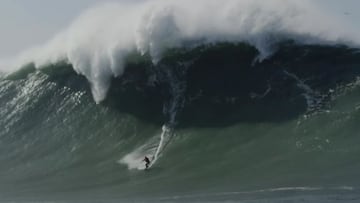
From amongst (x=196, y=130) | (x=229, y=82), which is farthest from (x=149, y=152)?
(x=229, y=82)

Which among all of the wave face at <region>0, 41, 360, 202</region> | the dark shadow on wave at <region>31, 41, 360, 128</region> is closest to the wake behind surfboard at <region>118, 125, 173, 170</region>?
the wave face at <region>0, 41, 360, 202</region>

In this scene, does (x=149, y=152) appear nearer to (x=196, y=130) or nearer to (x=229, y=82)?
(x=196, y=130)

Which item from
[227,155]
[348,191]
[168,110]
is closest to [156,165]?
[227,155]

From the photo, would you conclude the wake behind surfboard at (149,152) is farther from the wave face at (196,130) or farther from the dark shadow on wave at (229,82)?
the dark shadow on wave at (229,82)

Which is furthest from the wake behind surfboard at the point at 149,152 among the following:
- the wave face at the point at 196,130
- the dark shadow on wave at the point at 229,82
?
the dark shadow on wave at the point at 229,82

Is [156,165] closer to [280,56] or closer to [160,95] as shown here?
[160,95]
